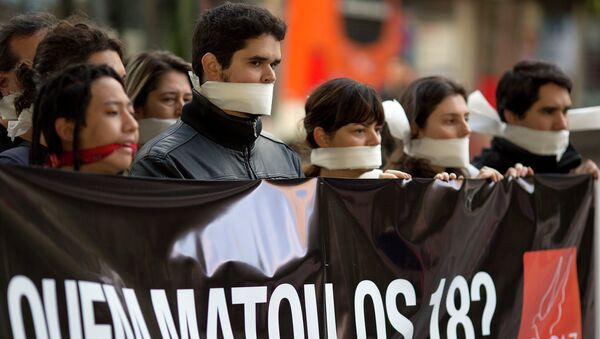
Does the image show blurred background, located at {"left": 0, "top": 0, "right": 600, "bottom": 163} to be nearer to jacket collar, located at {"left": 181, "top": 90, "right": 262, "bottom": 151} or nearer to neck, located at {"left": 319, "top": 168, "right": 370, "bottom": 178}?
neck, located at {"left": 319, "top": 168, "right": 370, "bottom": 178}

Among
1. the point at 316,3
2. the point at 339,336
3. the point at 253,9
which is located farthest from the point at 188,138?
the point at 316,3

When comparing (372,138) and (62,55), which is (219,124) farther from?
(372,138)

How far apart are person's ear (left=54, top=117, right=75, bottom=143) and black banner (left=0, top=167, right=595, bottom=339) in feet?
0.56

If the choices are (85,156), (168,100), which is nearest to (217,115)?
(85,156)

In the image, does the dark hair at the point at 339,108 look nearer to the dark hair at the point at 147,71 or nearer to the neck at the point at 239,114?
the neck at the point at 239,114

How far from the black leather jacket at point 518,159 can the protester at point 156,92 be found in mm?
1773

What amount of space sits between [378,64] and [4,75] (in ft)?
52.9

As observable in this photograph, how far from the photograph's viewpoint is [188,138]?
451cm

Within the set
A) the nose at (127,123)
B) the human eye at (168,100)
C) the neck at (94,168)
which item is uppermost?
the nose at (127,123)

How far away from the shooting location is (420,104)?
580 centimetres

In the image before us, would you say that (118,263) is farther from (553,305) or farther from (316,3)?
(316,3)

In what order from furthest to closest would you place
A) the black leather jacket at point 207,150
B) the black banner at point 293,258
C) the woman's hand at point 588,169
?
the woman's hand at point 588,169, the black leather jacket at point 207,150, the black banner at point 293,258

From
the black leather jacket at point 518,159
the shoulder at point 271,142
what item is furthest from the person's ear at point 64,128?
the black leather jacket at point 518,159

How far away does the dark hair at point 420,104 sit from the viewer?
5688mm
